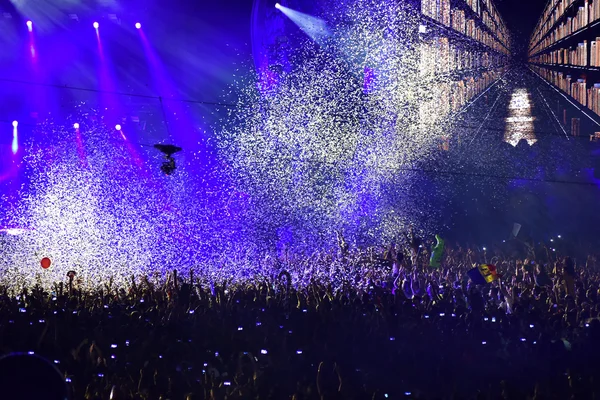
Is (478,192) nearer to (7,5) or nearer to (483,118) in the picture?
(483,118)

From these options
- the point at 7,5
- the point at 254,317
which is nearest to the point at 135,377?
the point at 254,317

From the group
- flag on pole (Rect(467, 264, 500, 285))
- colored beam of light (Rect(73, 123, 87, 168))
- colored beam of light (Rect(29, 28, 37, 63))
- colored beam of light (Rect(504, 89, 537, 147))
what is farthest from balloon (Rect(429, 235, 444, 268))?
colored beam of light (Rect(29, 28, 37, 63))

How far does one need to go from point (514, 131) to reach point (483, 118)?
3.79 feet

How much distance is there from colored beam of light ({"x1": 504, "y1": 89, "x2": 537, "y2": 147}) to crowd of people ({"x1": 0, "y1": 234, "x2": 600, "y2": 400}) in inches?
461

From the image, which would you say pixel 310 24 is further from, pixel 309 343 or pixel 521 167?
pixel 309 343

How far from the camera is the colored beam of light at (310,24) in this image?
19359 mm

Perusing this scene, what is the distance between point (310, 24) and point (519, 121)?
7.40m

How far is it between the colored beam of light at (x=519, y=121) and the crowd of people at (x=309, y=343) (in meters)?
11.7

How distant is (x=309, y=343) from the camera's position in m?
6.69

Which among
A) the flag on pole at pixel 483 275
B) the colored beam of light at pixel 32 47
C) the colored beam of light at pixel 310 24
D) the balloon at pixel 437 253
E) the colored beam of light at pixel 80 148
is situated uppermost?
the colored beam of light at pixel 310 24

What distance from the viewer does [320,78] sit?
71.4ft

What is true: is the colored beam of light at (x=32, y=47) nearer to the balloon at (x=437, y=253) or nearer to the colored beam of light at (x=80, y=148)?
the colored beam of light at (x=80, y=148)

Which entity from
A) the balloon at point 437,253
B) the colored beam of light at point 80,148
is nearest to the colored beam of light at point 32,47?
the colored beam of light at point 80,148

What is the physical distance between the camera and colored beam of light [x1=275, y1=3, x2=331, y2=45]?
19359 mm
